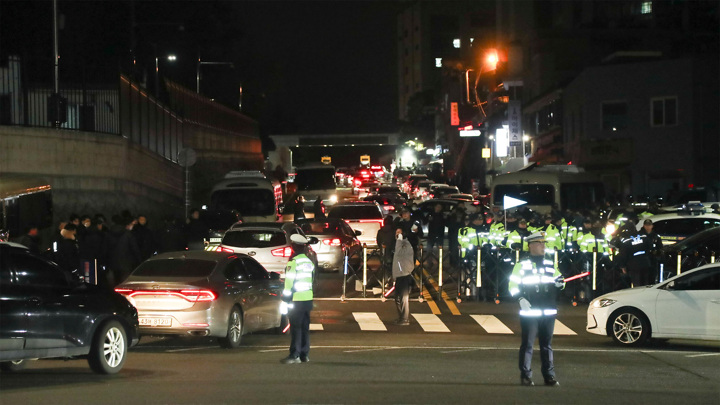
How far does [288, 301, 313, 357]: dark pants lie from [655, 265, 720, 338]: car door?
18.0ft

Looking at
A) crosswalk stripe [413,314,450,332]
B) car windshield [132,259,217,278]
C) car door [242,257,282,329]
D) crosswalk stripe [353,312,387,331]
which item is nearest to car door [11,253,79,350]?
car windshield [132,259,217,278]

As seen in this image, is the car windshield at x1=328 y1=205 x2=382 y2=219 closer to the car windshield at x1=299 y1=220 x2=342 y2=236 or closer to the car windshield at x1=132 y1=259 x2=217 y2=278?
the car windshield at x1=299 y1=220 x2=342 y2=236

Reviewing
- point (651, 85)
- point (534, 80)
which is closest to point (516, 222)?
point (651, 85)

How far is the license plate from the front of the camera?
13.8 metres

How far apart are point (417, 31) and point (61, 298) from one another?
6991 inches

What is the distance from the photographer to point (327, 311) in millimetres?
19719

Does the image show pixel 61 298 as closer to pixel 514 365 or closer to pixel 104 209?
pixel 514 365

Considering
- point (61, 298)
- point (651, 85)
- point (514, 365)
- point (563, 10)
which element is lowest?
point (514, 365)

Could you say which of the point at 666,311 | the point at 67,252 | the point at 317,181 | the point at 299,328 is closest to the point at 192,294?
the point at 299,328

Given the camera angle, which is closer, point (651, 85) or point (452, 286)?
point (452, 286)

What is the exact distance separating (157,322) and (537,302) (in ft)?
19.0

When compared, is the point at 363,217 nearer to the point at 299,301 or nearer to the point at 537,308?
the point at 299,301

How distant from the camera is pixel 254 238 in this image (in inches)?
832

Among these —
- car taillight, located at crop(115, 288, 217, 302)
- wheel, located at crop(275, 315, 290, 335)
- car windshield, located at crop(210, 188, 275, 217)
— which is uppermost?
car windshield, located at crop(210, 188, 275, 217)
